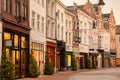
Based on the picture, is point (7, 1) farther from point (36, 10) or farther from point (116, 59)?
point (116, 59)

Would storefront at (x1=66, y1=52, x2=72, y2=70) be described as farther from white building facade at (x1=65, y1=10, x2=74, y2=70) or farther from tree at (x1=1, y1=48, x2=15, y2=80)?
tree at (x1=1, y1=48, x2=15, y2=80)

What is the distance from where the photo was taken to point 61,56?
58438 mm

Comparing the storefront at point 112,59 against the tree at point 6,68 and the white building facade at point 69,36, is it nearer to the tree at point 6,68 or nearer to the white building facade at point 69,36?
the white building facade at point 69,36

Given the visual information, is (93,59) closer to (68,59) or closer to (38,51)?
(68,59)

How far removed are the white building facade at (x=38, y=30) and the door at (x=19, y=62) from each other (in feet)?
7.53

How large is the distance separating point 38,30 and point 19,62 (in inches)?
314

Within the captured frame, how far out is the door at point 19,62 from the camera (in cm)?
3332

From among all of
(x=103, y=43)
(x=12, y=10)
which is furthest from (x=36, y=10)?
(x=103, y=43)

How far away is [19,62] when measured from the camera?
3469 cm

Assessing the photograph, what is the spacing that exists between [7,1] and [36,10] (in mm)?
9768

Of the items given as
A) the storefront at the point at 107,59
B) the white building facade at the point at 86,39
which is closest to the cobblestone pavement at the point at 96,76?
the white building facade at the point at 86,39

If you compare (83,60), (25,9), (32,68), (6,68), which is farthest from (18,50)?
(83,60)

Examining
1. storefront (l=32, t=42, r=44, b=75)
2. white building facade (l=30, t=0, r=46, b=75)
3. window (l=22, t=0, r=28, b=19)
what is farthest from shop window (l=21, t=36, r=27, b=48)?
storefront (l=32, t=42, r=44, b=75)

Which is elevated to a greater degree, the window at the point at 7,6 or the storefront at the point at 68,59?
the window at the point at 7,6
